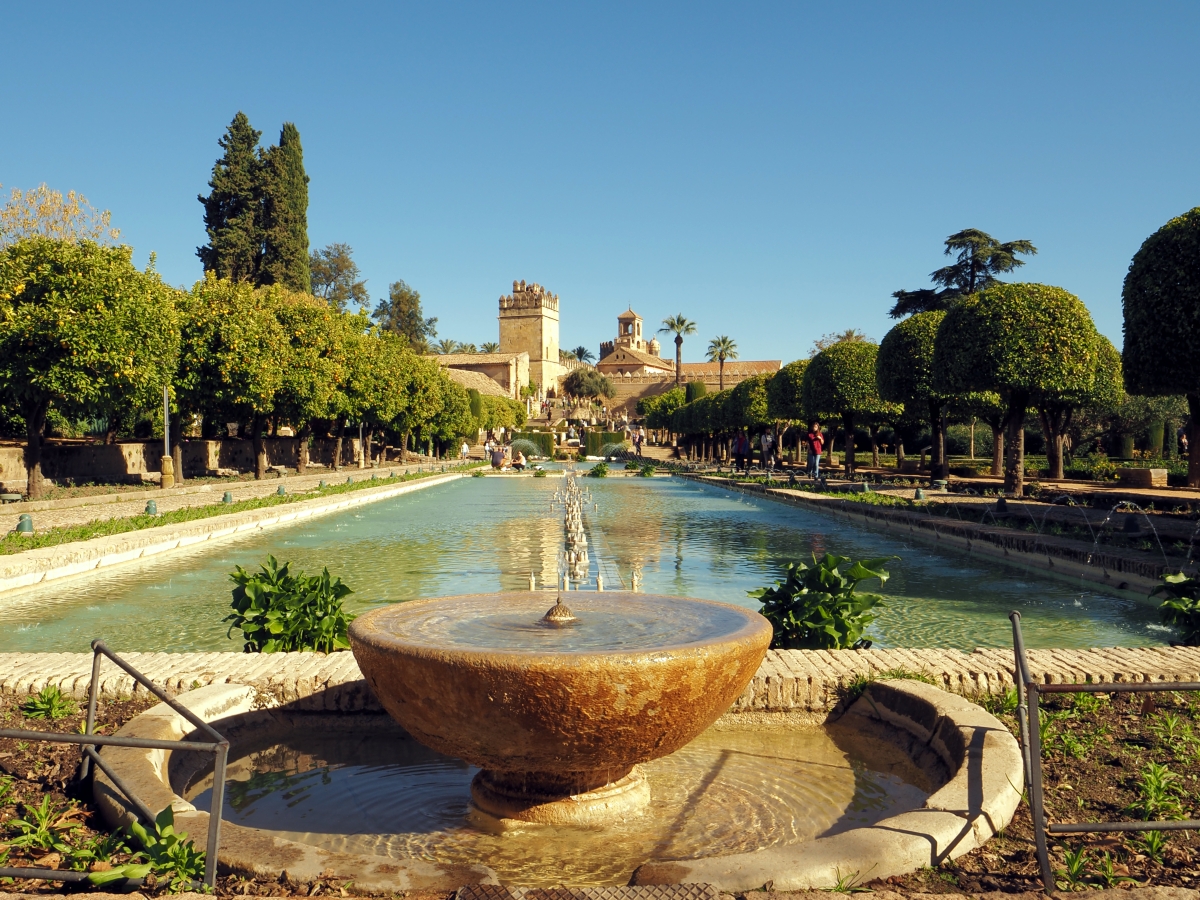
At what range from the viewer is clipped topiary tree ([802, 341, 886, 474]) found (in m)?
27.9

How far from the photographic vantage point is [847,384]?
91.5 feet

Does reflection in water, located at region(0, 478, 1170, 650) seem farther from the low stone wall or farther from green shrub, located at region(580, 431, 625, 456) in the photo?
green shrub, located at region(580, 431, 625, 456)

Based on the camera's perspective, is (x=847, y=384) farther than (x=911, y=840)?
Yes

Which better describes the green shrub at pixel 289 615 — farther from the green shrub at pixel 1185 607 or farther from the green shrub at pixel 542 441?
the green shrub at pixel 542 441

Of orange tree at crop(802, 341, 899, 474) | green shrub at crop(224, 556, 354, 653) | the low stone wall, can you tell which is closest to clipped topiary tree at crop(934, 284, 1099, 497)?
orange tree at crop(802, 341, 899, 474)

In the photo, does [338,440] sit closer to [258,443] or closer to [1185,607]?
[258,443]

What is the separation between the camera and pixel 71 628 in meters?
7.26

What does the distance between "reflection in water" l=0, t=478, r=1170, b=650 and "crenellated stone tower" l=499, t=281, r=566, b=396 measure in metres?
94.9

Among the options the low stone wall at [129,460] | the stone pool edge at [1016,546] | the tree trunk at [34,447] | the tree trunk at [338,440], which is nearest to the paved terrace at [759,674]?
the stone pool edge at [1016,546]

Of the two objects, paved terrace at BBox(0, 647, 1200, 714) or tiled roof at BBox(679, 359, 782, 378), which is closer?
paved terrace at BBox(0, 647, 1200, 714)

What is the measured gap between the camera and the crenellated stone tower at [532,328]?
11200 centimetres

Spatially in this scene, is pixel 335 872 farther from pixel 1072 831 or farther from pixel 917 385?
pixel 917 385

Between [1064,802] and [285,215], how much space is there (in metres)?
45.2

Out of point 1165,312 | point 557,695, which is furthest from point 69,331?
point 1165,312
